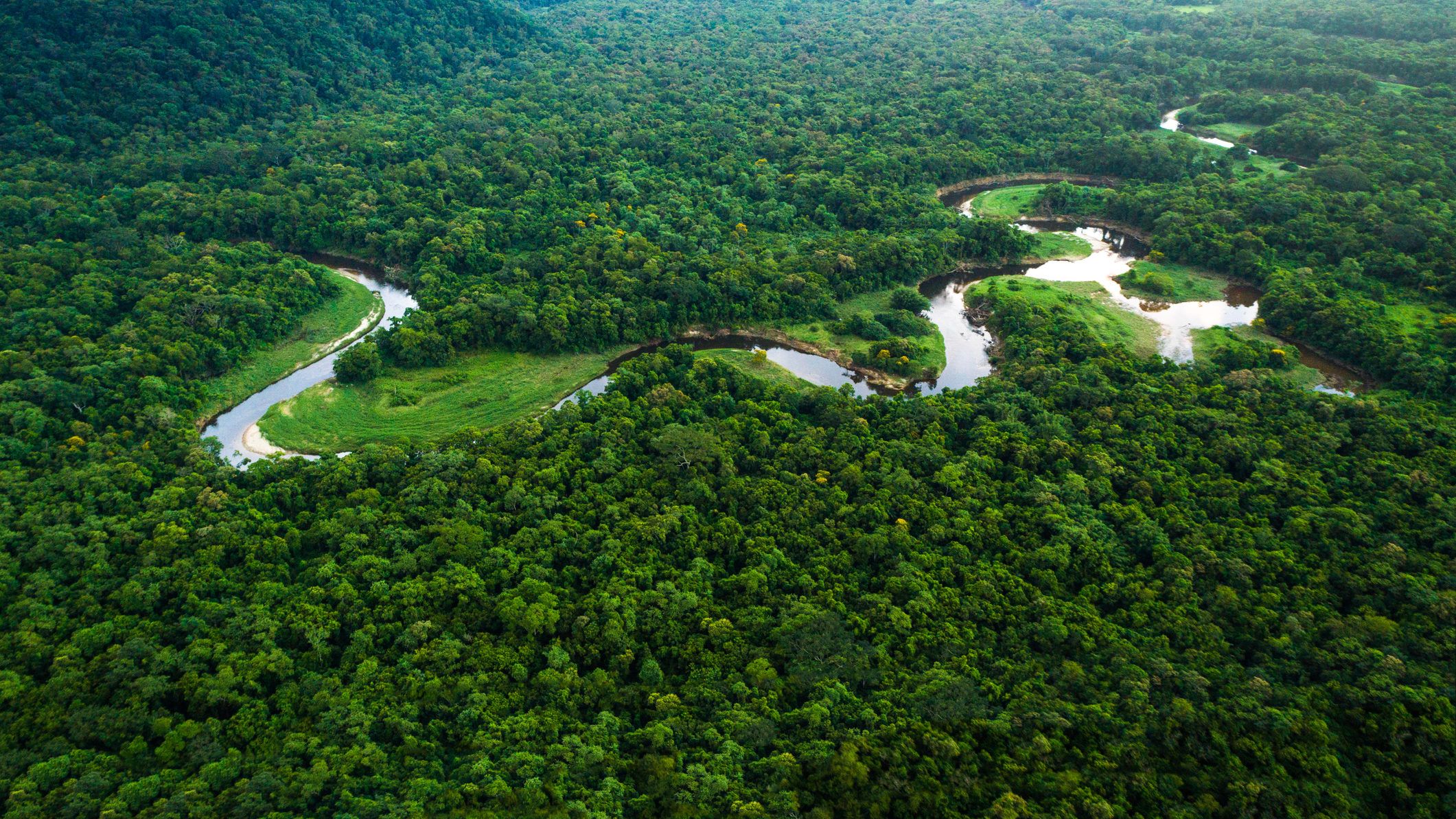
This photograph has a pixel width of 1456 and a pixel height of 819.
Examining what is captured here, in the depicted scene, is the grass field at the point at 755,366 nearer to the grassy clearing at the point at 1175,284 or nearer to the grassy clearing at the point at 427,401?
the grassy clearing at the point at 427,401

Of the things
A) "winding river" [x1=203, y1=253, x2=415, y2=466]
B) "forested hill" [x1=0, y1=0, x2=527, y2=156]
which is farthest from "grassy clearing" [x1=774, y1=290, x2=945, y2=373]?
"forested hill" [x1=0, y1=0, x2=527, y2=156]

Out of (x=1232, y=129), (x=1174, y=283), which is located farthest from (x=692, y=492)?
(x=1232, y=129)

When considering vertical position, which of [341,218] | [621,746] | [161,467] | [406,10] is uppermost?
[406,10]

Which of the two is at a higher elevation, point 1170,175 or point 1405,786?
point 1170,175

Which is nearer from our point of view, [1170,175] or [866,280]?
[866,280]

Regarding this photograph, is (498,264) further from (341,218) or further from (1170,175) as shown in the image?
(1170,175)

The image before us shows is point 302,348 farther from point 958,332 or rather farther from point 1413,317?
point 1413,317

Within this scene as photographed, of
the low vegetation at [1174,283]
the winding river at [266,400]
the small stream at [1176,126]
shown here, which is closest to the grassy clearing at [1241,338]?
the low vegetation at [1174,283]

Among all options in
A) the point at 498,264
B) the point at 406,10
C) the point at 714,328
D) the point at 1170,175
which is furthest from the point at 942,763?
the point at 406,10
